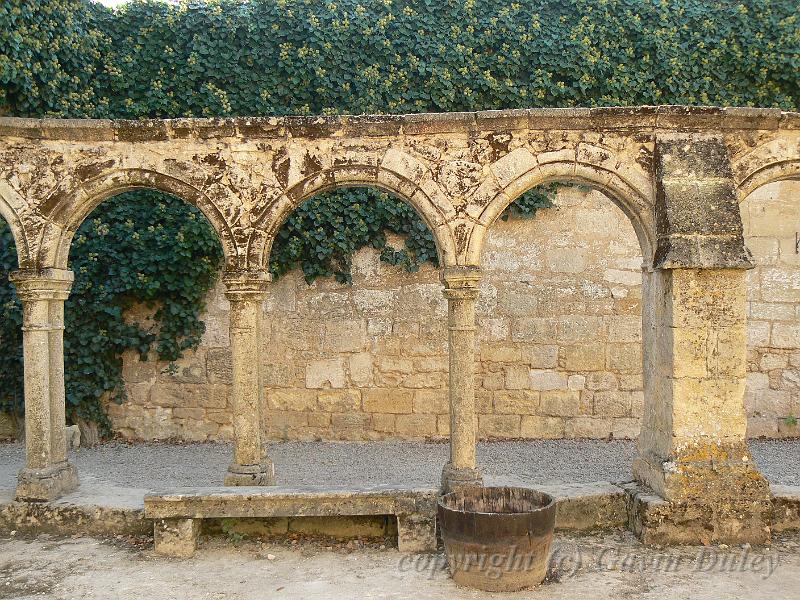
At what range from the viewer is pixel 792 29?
7.97 m

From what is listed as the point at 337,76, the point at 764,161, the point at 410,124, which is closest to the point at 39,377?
the point at 410,124

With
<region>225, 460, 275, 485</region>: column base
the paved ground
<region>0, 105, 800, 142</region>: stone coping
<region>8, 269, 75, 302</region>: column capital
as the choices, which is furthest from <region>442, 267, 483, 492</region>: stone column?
<region>8, 269, 75, 302</region>: column capital

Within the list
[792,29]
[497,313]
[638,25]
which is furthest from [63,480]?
[792,29]

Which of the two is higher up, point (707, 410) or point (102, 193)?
point (102, 193)

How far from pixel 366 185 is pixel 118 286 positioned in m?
3.82

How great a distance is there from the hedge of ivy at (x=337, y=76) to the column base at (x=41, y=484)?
252 cm

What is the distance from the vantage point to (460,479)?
205 inches

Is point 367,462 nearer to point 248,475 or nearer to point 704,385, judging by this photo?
point 248,475

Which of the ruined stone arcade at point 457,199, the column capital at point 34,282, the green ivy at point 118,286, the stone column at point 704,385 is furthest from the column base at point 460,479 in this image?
the green ivy at point 118,286

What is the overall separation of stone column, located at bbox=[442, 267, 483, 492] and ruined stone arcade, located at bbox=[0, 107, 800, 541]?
0.5 inches

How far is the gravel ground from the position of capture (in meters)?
6.64

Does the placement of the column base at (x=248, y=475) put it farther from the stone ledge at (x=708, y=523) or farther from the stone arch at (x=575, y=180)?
the stone ledge at (x=708, y=523)

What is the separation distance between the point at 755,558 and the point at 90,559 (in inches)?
173

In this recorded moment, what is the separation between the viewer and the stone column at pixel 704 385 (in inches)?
190
